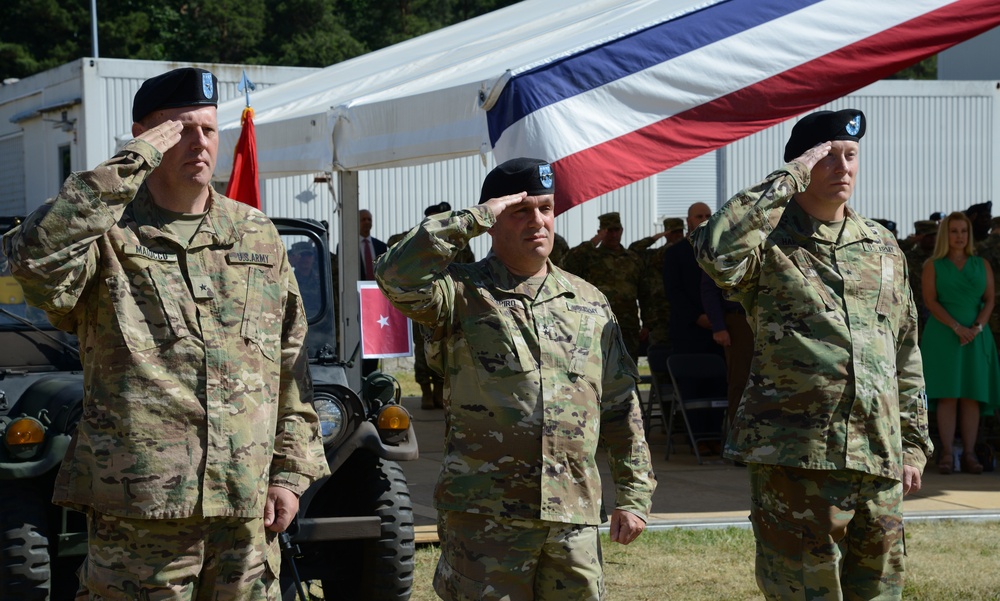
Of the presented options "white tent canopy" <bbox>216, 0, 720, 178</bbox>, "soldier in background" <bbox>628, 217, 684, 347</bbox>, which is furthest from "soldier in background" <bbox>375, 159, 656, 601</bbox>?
"soldier in background" <bbox>628, 217, 684, 347</bbox>

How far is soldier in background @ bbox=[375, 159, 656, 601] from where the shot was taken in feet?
11.9

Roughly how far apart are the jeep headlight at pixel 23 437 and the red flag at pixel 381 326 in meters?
1.92

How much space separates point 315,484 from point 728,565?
244 centimetres

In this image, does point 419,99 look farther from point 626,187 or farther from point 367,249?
point 626,187

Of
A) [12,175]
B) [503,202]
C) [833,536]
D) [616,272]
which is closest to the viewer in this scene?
[503,202]

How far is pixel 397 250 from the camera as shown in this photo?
3.61 m

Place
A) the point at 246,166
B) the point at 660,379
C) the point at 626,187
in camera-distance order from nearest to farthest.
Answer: the point at 246,166
the point at 660,379
the point at 626,187

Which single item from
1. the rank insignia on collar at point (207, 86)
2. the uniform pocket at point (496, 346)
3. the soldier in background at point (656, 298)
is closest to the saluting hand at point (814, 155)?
the uniform pocket at point (496, 346)

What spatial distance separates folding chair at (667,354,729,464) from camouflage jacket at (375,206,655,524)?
→ 619 cm

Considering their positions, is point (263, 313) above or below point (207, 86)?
below

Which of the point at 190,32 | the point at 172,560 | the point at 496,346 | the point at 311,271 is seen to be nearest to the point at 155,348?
the point at 172,560

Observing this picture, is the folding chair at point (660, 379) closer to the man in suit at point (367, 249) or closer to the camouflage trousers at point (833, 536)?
the man in suit at point (367, 249)

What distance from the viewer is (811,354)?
13.7 ft

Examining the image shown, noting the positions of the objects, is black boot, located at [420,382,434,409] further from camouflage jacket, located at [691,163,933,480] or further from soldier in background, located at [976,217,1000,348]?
camouflage jacket, located at [691,163,933,480]
